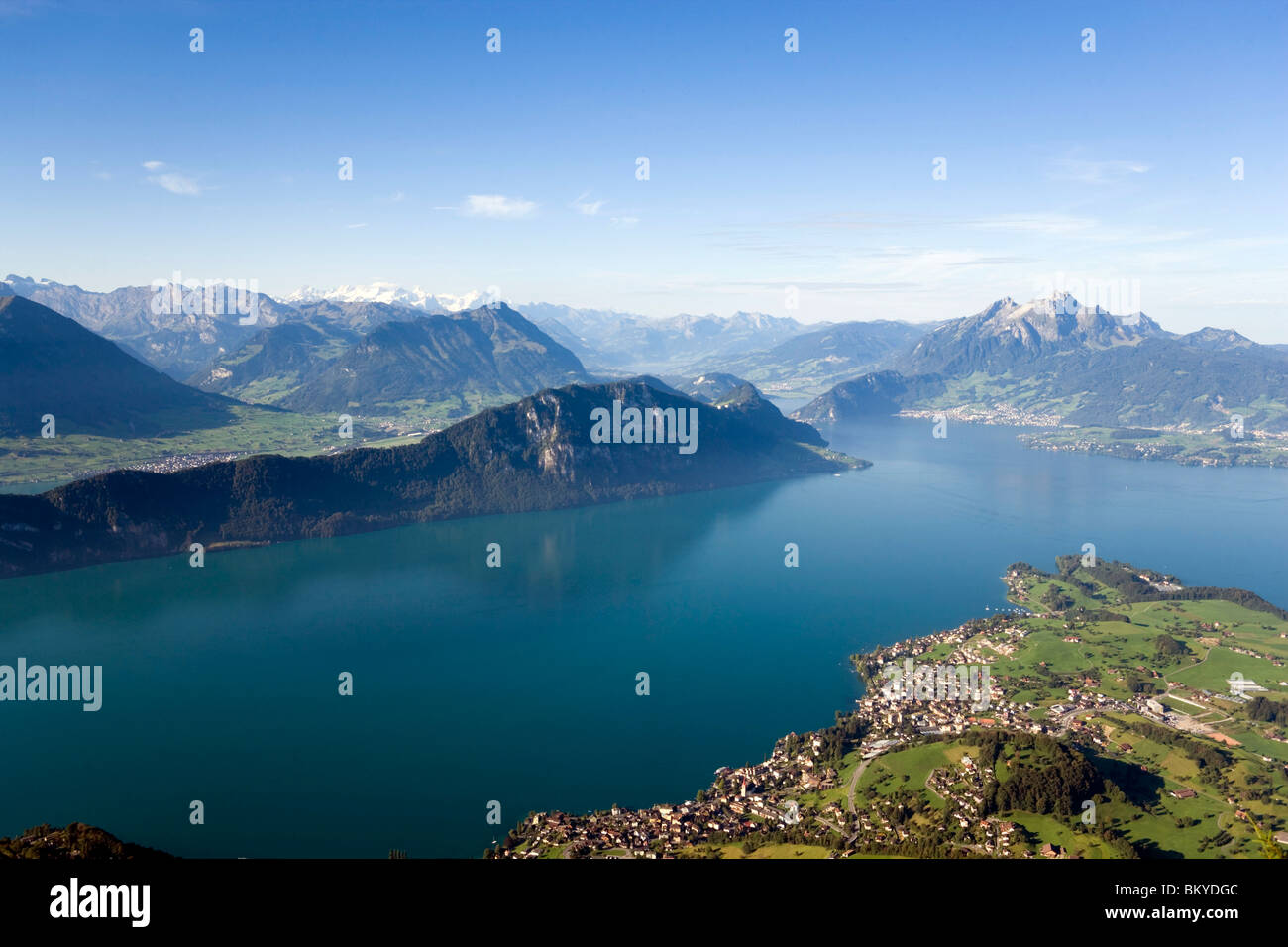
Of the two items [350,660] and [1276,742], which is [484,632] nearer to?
[350,660]

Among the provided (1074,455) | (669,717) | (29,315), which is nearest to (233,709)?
(669,717)

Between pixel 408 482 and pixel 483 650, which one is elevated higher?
pixel 408 482

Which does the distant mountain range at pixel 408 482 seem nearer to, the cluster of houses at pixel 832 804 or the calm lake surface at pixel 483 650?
the calm lake surface at pixel 483 650

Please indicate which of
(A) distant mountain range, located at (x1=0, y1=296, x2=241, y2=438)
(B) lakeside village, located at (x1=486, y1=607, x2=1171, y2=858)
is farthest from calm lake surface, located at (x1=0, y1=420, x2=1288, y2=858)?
(A) distant mountain range, located at (x1=0, y1=296, x2=241, y2=438)

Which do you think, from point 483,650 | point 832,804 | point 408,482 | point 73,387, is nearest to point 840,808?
point 832,804

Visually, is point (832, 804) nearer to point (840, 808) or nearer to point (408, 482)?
point (840, 808)

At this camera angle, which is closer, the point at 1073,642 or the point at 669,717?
the point at 669,717
